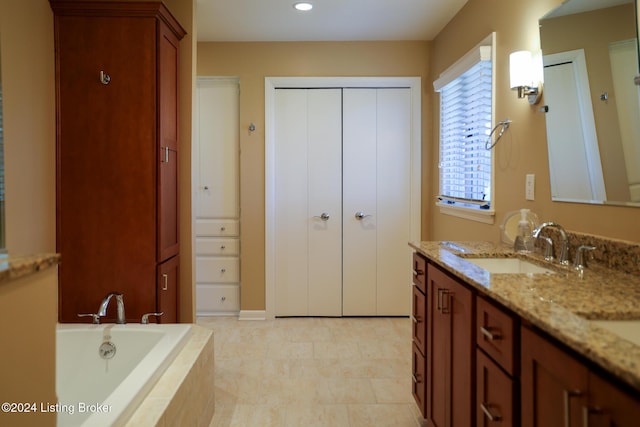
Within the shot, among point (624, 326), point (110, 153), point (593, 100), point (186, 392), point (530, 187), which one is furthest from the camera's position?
point (110, 153)

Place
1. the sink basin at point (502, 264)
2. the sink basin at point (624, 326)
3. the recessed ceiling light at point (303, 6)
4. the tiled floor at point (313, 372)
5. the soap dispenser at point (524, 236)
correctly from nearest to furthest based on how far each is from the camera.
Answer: the sink basin at point (624, 326), the sink basin at point (502, 264), the soap dispenser at point (524, 236), the tiled floor at point (313, 372), the recessed ceiling light at point (303, 6)

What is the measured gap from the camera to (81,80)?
262cm

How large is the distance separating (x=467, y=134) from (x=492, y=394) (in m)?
2.19

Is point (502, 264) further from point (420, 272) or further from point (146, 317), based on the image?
point (146, 317)

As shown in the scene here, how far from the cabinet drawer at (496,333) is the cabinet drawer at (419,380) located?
2.57 ft

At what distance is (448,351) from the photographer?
186 cm

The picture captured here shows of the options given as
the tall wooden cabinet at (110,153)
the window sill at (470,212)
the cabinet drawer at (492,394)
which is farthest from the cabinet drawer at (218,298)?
the cabinet drawer at (492,394)

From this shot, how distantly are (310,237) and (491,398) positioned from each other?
2919mm

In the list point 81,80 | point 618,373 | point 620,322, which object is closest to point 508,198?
point 620,322

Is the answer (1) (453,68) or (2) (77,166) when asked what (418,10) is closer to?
(1) (453,68)

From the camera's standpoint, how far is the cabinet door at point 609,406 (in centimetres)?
79

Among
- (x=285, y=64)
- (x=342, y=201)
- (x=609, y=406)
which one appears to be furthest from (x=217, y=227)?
(x=609, y=406)

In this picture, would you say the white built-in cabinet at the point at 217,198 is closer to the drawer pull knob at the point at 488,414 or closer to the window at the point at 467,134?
the window at the point at 467,134

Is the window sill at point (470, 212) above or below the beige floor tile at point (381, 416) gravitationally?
above
